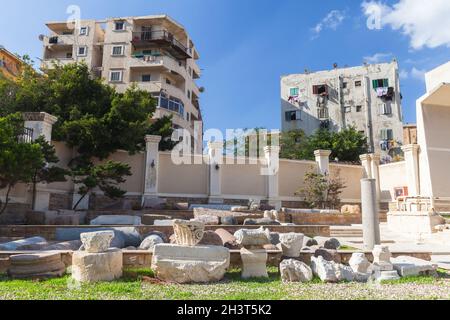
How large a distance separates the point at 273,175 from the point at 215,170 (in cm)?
332

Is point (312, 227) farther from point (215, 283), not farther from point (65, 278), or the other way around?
point (65, 278)

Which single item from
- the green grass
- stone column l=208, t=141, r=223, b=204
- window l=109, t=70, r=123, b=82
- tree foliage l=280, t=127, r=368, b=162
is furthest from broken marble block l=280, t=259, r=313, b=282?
window l=109, t=70, r=123, b=82

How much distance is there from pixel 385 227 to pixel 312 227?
5839mm

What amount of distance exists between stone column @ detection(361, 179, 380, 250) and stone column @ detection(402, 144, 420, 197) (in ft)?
45.2

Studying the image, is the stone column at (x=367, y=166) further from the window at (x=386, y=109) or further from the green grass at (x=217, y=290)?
the window at (x=386, y=109)

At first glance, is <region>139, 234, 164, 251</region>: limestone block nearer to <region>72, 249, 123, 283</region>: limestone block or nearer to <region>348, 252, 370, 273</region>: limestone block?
<region>72, 249, 123, 283</region>: limestone block

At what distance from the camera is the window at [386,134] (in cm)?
3719

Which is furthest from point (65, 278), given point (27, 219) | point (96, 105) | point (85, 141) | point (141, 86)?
point (141, 86)

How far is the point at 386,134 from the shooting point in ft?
123

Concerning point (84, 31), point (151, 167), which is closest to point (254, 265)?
point (151, 167)

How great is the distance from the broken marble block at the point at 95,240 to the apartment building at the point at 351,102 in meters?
35.4

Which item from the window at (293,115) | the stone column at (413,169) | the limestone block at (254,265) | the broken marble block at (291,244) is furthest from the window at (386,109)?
the limestone block at (254,265)

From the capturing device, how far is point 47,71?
19391 mm

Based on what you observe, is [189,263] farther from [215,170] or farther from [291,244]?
[215,170]
